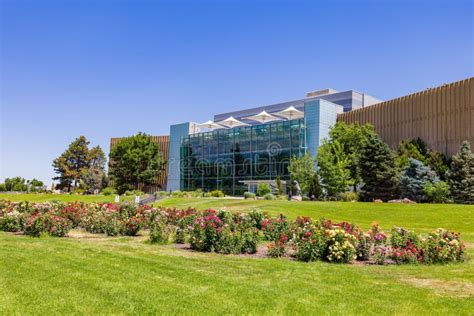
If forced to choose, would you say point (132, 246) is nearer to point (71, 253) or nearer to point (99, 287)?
point (71, 253)

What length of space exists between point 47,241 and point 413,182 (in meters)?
29.1

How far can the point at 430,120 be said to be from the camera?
42719mm

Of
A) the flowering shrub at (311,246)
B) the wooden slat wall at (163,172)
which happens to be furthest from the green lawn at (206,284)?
the wooden slat wall at (163,172)

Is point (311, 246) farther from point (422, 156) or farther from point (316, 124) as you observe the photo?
point (316, 124)

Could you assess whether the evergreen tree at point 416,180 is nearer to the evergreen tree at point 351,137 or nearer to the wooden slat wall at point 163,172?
the evergreen tree at point 351,137

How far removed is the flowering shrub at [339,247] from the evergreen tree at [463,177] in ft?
88.3

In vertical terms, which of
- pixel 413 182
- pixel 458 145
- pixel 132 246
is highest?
pixel 458 145

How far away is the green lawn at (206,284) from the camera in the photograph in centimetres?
589

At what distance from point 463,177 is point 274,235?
2593 cm

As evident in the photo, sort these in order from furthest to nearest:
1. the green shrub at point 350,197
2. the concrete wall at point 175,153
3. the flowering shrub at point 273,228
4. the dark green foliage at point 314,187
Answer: the concrete wall at point 175,153, the dark green foliage at point 314,187, the green shrub at point 350,197, the flowering shrub at point 273,228

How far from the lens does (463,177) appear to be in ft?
111

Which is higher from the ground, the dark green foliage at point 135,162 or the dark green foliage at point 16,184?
the dark green foliage at point 135,162

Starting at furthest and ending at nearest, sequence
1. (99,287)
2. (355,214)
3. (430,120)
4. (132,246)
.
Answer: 1. (430,120)
2. (355,214)
3. (132,246)
4. (99,287)

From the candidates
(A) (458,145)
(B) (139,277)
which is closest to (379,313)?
(B) (139,277)
